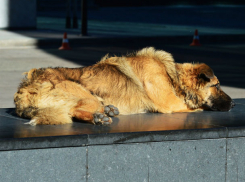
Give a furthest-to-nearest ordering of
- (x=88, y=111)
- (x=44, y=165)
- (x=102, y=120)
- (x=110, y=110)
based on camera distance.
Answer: (x=110, y=110), (x=88, y=111), (x=102, y=120), (x=44, y=165)

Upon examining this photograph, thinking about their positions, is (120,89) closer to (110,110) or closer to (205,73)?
(110,110)

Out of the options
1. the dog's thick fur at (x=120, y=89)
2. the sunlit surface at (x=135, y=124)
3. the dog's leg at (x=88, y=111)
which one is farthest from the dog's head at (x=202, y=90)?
the dog's leg at (x=88, y=111)

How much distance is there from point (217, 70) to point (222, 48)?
18.8ft

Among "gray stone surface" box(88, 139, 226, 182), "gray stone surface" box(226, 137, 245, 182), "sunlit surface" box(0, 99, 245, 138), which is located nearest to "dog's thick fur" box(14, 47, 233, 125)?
"sunlit surface" box(0, 99, 245, 138)

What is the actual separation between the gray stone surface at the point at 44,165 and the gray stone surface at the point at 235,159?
1.40 meters

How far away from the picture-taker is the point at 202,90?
246 inches

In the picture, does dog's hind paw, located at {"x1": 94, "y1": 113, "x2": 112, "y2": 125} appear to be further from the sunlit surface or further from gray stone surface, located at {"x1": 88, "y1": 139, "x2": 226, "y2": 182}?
gray stone surface, located at {"x1": 88, "y1": 139, "x2": 226, "y2": 182}

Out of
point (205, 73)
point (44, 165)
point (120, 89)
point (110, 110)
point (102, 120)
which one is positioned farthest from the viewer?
point (205, 73)

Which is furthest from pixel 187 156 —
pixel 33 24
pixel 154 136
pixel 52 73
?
pixel 33 24

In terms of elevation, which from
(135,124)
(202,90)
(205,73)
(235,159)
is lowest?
(235,159)

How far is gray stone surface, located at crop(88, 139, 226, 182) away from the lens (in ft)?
15.1

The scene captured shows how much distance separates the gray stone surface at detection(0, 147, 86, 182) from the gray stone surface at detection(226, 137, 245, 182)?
140 centimetres

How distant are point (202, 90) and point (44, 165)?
8.15 feet

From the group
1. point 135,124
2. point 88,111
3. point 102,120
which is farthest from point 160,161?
point 88,111
